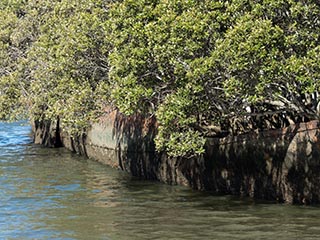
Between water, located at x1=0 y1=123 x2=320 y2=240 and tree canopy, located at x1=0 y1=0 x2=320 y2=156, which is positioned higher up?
tree canopy, located at x1=0 y1=0 x2=320 y2=156

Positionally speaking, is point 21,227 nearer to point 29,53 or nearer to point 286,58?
point 286,58

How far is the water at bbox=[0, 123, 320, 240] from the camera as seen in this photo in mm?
17719

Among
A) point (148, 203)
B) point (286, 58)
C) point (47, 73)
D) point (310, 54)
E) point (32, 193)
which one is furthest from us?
point (47, 73)

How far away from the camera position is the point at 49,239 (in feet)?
57.3

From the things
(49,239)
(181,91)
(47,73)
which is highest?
(47,73)

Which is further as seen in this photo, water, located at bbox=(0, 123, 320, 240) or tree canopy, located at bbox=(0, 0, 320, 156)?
water, located at bbox=(0, 123, 320, 240)

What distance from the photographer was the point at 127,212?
2086 centimetres

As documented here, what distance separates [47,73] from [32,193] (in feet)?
28.3

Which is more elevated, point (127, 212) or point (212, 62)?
point (212, 62)

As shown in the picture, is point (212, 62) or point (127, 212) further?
point (127, 212)

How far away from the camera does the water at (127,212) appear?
58.1 ft

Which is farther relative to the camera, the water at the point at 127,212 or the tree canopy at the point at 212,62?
the water at the point at 127,212

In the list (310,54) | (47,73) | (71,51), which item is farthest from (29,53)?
(310,54)

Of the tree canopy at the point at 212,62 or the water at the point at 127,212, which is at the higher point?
the tree canopy at the point at 212,62
